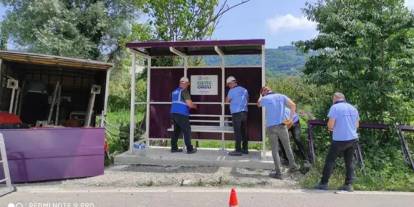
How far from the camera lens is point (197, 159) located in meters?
10.3

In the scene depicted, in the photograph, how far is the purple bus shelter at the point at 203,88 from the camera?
11.1 meters

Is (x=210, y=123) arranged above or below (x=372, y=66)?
below

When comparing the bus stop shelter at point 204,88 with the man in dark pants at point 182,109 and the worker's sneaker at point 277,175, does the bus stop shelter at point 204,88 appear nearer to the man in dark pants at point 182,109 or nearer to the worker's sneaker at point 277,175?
the man in dark pants at point 182,109

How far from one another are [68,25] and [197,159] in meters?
16.8

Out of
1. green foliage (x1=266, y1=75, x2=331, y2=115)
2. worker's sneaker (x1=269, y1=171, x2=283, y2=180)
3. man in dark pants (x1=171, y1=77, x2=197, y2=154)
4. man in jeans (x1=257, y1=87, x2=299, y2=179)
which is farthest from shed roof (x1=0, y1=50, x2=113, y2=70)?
green foliage (x1=266, y1=75, x2=331, y2=115)

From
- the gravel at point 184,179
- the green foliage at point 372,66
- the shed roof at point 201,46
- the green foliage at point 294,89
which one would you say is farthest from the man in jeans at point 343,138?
the green foliage at point 294,89

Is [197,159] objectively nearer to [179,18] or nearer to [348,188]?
[348,188]

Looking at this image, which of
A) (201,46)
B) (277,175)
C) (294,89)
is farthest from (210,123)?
(294,89)

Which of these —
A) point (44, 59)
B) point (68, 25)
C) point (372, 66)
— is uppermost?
point (68, 25)

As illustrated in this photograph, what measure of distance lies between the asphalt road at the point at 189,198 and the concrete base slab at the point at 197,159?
154 centimetres

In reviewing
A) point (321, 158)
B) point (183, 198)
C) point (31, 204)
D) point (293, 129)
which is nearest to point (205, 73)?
point (293, 129)

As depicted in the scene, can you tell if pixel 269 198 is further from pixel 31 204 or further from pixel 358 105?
pixel 358 105

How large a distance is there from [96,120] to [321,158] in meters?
Answer: 5.95

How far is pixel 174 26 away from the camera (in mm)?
15070
